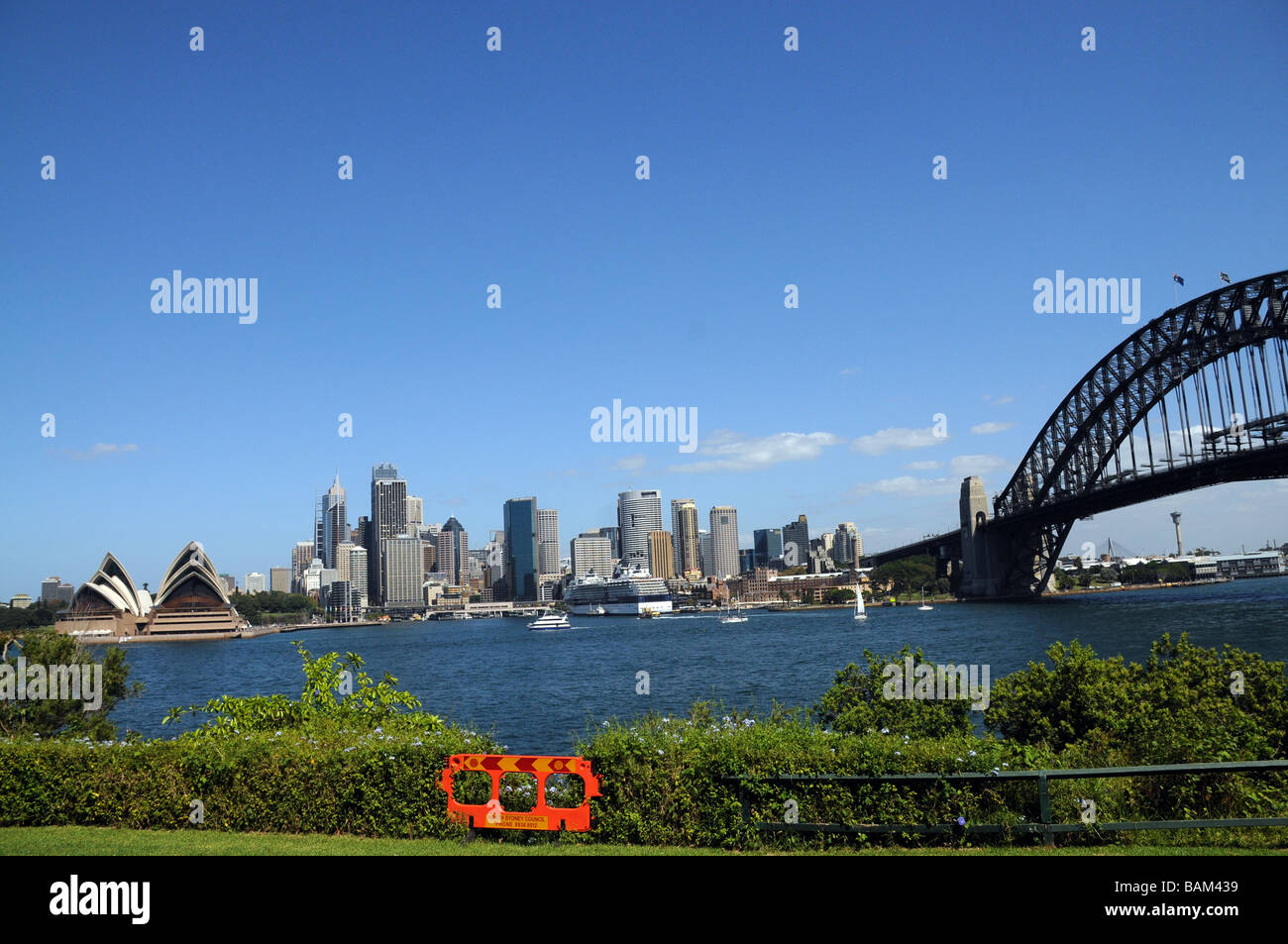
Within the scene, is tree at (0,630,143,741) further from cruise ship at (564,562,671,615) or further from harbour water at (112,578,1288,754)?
cruise ship at (564,562,671,615)

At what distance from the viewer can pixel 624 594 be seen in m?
165

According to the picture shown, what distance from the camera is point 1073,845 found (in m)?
7.89

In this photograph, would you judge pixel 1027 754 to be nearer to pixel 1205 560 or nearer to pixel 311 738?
pixel 311 738

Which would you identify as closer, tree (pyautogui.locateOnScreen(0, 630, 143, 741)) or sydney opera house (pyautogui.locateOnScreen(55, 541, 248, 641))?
tree (pyautogui.locateOnScreen(0, 630, 143, 741))

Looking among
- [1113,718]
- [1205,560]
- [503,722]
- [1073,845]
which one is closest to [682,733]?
[1073,845]

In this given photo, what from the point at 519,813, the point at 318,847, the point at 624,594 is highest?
the point at 519,813

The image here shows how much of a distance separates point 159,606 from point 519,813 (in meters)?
136

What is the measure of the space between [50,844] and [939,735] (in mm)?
9897

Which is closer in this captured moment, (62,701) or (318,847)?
(318,847)

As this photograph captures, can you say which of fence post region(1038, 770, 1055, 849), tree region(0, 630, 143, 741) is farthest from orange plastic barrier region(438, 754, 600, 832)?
tree region(0, 630, 143, 741)

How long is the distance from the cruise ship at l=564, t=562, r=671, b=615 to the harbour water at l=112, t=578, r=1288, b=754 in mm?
67264

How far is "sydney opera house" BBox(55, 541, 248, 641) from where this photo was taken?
11650 centimetres

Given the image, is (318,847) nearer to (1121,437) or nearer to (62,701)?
(62,701)

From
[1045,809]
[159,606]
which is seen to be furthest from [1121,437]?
[159,606]
